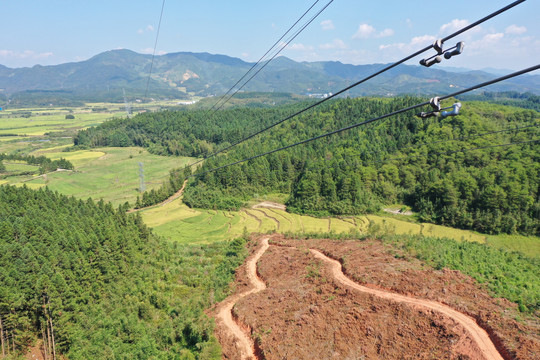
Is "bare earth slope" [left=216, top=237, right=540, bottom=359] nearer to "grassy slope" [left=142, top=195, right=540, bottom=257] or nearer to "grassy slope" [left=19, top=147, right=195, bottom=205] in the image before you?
"grassy slope" [left=142, top=195, right=540, bottom=257]

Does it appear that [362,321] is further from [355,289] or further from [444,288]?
[444,288]

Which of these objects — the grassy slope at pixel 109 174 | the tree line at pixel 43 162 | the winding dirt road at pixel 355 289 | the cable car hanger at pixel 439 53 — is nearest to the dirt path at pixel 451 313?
the winding dirt road at pixel 355 289

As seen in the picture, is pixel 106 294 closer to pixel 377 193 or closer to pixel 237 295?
pixel 237 295

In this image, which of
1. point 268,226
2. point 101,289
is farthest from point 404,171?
point 101,289

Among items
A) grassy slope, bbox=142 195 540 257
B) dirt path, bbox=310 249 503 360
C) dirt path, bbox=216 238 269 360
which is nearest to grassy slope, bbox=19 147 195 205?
grassy slope, bbox=142 195 540 257

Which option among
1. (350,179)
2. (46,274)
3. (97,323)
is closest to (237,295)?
(97,323)

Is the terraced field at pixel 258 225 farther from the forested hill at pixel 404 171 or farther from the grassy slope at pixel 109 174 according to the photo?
the grassy slope at pixel 109 174
